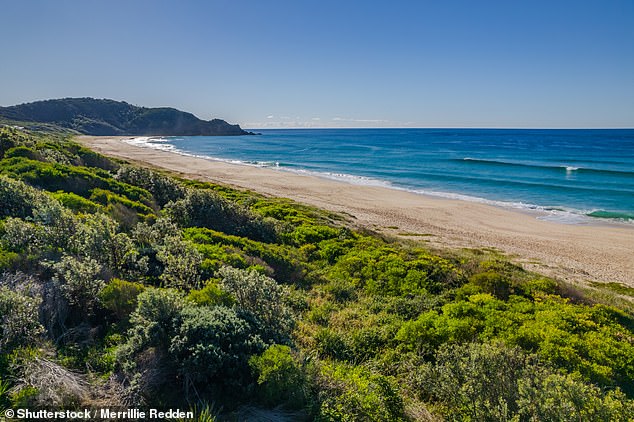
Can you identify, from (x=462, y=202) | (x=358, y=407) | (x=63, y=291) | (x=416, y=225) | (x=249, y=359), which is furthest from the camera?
(x=462, y=202)

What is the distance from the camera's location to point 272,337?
5707 millimetres

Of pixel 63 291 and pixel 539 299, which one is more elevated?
pixel 63 291

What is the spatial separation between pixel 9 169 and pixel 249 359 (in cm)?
1373

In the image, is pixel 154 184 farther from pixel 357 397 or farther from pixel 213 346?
pixel 357 397

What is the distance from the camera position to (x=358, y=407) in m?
4.50

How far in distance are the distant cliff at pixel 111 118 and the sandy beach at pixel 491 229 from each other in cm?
13439

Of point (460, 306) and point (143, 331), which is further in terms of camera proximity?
point (460, 306)

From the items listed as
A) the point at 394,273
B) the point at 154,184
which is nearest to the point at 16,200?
the point at 154,184

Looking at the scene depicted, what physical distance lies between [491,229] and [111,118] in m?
184

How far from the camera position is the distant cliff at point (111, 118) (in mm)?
138750

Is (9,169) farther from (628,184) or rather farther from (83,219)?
(628,184)

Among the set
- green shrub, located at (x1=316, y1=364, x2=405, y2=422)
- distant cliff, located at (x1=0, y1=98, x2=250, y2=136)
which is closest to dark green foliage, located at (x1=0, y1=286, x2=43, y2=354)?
Result: green shrub, located at (x1=316, y1=364, x2=405, y2=422)

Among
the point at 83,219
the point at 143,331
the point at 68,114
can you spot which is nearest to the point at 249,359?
the point at 143,331

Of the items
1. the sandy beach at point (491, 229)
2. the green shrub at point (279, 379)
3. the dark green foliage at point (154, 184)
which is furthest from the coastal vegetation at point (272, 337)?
the sandy beach at point (491, 229)
